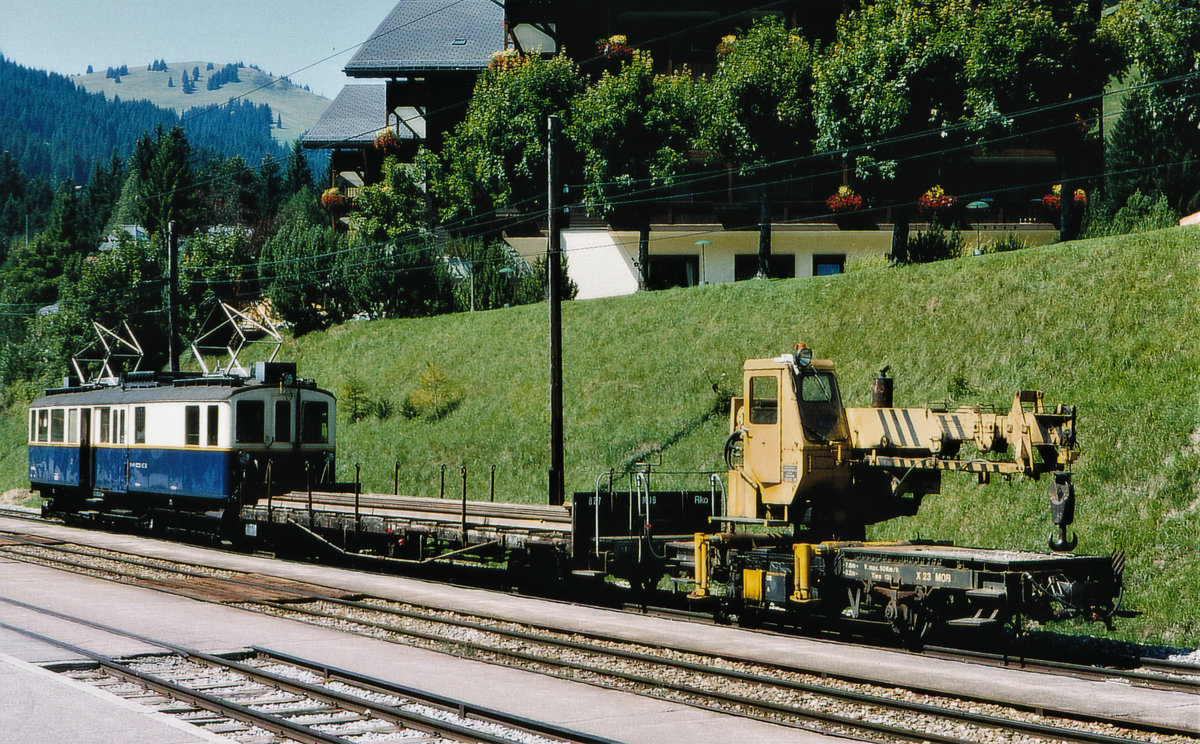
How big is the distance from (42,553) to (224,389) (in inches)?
214

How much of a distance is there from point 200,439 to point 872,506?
1516 cm

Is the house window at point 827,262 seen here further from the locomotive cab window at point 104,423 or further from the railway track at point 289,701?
the railway track at point 289,701

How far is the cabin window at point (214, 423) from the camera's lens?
23125 millimetres

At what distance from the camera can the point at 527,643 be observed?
530 inches

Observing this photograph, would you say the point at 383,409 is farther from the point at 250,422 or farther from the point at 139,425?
the point at 250,422

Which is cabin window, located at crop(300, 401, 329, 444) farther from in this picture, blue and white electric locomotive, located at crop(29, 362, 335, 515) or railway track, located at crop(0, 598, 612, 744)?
railway track, located at crop(0, 598, 612, 744)

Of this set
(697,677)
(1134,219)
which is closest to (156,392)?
(697,677)

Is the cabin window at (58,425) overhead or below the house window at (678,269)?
below

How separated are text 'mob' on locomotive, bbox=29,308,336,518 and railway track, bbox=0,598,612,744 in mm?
9618

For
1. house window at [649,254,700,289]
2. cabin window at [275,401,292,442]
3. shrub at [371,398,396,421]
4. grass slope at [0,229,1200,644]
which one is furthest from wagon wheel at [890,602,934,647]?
house window at [649,254,700,289]

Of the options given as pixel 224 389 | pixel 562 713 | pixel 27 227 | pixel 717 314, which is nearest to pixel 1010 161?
pixel 717 314

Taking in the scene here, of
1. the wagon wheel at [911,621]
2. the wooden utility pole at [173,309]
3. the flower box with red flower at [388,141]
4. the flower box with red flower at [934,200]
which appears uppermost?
the flower box with red flower at [388,141]

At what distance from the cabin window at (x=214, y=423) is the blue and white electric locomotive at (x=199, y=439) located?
0.07 feet

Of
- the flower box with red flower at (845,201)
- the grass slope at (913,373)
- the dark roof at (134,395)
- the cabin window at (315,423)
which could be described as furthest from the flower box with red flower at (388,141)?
the cabin window at (315,423)
